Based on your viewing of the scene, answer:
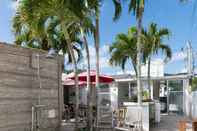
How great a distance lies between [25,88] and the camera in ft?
28.1

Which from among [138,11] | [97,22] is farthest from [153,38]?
[97,22]

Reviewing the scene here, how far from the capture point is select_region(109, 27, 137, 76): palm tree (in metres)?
18.8

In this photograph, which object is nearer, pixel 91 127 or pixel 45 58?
pixel 45 58

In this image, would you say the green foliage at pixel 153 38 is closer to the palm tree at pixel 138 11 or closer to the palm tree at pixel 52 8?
the palm tree at pixel 138 11

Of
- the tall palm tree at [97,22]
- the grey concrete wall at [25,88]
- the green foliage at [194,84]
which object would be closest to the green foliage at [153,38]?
the green foliage at [194,84]

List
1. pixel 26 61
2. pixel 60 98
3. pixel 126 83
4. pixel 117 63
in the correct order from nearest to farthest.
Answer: pixel 26 61, pixel 60 98, pixel 117 63, pixel 126 83

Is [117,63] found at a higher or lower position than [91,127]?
higher

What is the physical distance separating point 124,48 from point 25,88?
Answer: 11123 millimetres

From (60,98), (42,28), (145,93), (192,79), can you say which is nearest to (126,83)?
(145,93)

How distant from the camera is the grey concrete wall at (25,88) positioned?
7918 mm

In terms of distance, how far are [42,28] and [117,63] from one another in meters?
7.98

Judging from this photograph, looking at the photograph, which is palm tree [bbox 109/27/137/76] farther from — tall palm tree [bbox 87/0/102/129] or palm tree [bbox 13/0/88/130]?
palm tree [bbox 13/0/88/130]

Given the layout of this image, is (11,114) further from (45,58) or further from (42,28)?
(42,28)

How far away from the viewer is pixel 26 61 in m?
8.66
